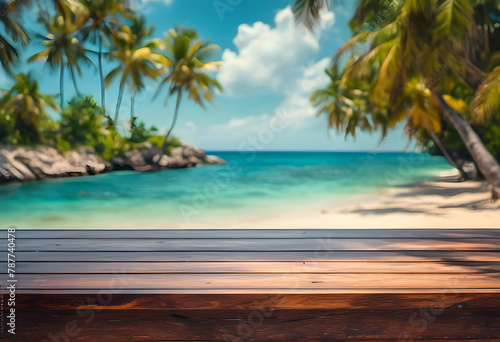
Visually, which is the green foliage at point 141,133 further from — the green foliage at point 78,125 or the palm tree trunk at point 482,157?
the palm tree trunk at point 482,157

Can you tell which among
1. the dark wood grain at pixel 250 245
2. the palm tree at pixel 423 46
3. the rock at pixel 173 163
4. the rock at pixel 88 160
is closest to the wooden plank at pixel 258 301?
the dark wood grain at pixel 250 245

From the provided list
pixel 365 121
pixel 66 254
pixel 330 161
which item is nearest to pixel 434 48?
pixel 66 254

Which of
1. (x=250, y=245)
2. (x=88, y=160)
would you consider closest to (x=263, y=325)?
(x=250, y=245)

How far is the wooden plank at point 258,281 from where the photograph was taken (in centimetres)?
87

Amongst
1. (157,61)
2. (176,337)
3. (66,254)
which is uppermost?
(157,61)

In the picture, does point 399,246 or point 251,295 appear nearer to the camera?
point 251,295

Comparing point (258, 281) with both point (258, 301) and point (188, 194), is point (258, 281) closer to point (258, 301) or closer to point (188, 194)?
point (258, 301)

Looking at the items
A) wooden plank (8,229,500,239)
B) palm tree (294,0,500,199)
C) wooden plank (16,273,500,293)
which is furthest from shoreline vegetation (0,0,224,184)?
wooden plank (16,273,500,293)

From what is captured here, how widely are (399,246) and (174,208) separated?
34.1 feet

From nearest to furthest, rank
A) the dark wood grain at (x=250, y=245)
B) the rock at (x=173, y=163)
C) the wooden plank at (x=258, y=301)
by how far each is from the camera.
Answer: the wooden plank at (x=258, y=301) → the dark wood grain at (x=250, y=245) → the rock at (x=173, y=163)

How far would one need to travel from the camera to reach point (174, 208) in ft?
37.1

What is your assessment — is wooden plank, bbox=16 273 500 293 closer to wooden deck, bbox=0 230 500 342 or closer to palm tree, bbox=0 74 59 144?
wooden deck, bbox=0 230 500 342

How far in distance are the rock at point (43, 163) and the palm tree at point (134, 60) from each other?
2.05 meters

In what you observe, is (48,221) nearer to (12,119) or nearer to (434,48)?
(12,119)
